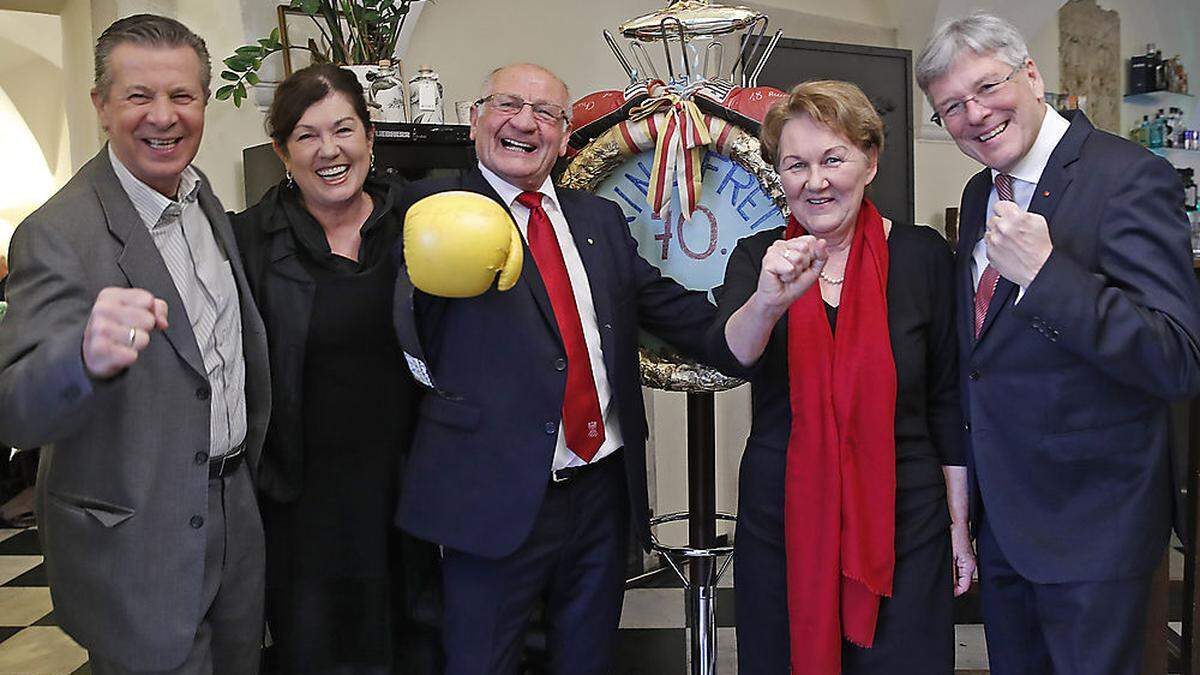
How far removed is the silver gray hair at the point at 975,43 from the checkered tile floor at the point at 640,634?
1.82 m

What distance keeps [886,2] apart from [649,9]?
1451 millimetres

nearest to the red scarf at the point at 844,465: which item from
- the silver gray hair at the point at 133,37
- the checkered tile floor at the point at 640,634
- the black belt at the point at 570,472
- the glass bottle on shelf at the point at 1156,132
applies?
the black belt at the point at 570,472

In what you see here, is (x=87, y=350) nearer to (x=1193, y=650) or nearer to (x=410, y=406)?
(x=410, y=406)

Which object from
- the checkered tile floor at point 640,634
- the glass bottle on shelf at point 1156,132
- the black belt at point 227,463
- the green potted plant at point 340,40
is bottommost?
the checkered tile floor at point 640,634

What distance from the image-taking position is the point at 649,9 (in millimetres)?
4074

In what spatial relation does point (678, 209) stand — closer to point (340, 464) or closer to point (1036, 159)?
point (1036, 159)

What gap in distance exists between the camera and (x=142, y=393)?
1.56m

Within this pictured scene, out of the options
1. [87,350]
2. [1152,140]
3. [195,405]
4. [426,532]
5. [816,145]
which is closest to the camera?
[87,350]

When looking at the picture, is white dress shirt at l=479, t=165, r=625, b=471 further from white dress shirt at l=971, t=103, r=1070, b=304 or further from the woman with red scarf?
white dress shirt at l=971, t=103, r=1070, b=304

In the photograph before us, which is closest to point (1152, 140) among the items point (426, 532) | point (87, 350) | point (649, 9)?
point (649, 9)

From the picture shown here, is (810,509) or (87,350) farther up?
(87,350)

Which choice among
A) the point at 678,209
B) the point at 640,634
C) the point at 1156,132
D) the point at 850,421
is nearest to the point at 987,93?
the point at 850,421

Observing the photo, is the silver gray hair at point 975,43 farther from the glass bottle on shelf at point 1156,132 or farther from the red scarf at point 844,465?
the glass bottle on shelf at point 1156,132

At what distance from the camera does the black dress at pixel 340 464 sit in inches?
73.4
